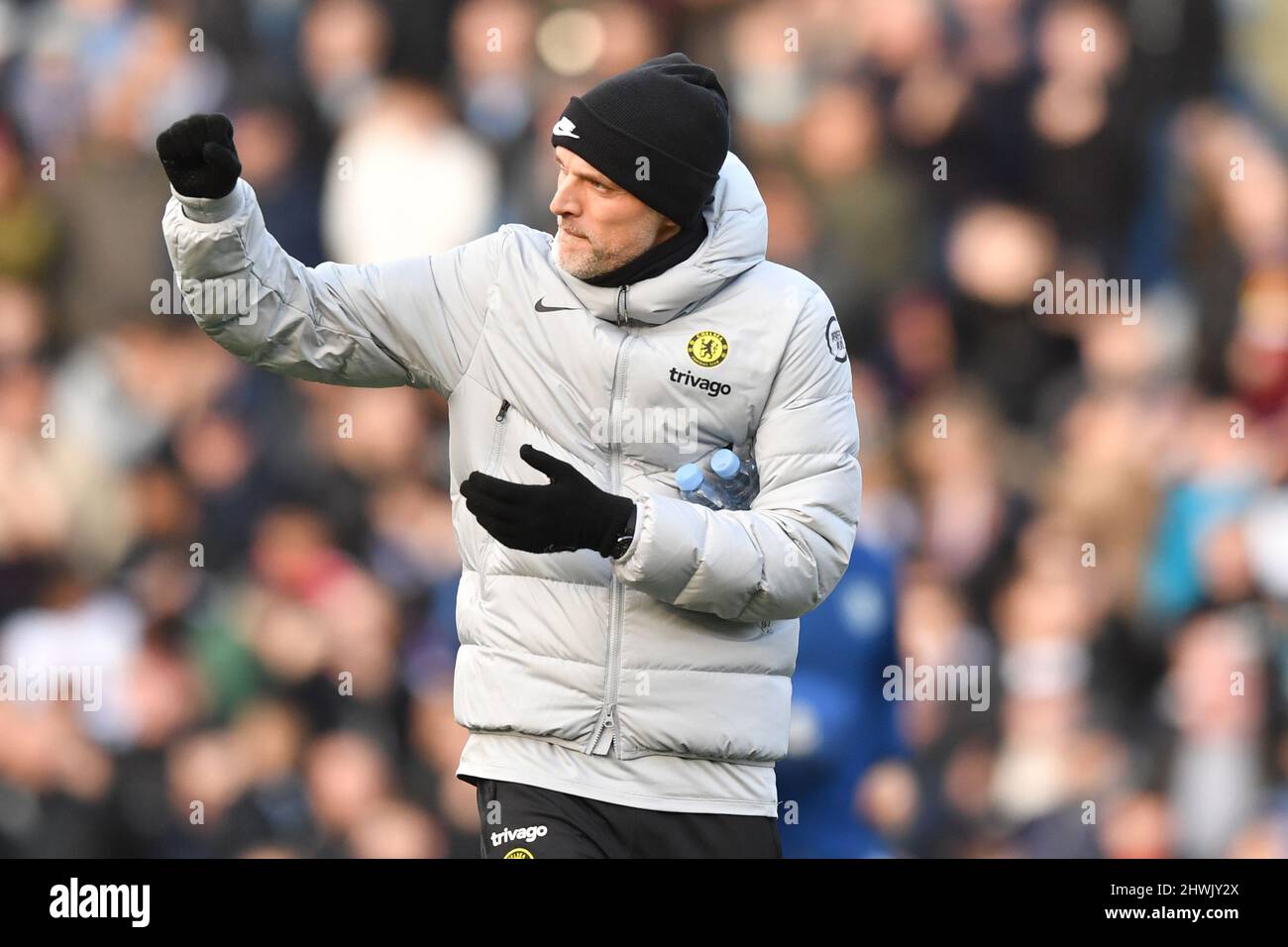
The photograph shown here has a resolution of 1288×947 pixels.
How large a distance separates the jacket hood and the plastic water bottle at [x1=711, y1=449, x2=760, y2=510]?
218mm

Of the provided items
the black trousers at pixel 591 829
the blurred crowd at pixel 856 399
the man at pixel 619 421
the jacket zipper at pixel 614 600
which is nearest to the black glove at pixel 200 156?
the man at pixel 619 421

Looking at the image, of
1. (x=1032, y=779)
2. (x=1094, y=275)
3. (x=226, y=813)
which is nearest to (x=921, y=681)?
(x=1032, y=779)

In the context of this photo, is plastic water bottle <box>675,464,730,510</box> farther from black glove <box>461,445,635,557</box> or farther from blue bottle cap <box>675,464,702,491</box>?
black glove <box>461,445,635,557</box>

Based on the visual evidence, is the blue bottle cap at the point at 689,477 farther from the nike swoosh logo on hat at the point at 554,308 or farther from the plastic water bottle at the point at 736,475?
the nike swoosh logo on hat at the point at 554,308

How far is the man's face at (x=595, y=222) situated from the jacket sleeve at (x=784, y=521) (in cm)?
27

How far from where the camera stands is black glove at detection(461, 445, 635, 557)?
7.92ft

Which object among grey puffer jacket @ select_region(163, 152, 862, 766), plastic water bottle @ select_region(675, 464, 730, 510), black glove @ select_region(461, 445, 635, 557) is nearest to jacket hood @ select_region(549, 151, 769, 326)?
grey puffer jacket @ select_region(163, 152, 862, 766)

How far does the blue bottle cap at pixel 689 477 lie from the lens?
266 cm

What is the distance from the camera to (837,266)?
14.6 ft

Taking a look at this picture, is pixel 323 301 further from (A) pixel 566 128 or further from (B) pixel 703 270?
(B) pixel 703 270

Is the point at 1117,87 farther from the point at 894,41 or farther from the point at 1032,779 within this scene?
the point at 1032,779

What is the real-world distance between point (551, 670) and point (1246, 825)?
7.57 feet

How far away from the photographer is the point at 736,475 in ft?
9.02

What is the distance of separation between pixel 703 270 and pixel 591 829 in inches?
31.4
